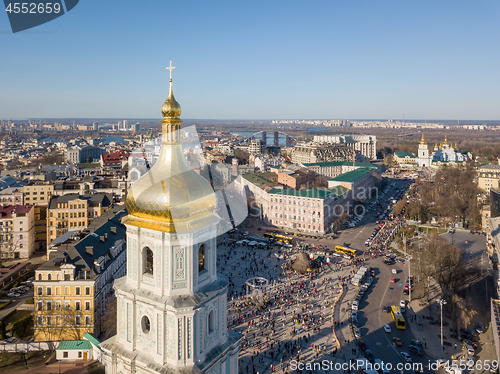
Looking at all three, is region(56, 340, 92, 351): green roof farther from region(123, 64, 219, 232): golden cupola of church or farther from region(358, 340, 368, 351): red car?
region(358, 340, 368, 351): red car

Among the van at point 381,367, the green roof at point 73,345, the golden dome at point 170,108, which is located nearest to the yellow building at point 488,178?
the van at point 381,367

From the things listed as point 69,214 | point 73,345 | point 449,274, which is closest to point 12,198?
point 69,214

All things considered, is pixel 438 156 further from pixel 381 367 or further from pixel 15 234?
pixel 15 234

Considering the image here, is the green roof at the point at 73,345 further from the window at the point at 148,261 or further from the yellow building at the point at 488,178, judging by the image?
the yellow building at the point at 488,178

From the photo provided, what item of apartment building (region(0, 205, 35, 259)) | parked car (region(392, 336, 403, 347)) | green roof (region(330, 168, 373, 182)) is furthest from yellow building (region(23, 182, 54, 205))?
green roof (region(330, 168, 373, 182))

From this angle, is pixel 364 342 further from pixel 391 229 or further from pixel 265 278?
pixel 391 229

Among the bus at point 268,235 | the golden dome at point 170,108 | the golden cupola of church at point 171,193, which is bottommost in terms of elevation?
the bus at point 268,235
